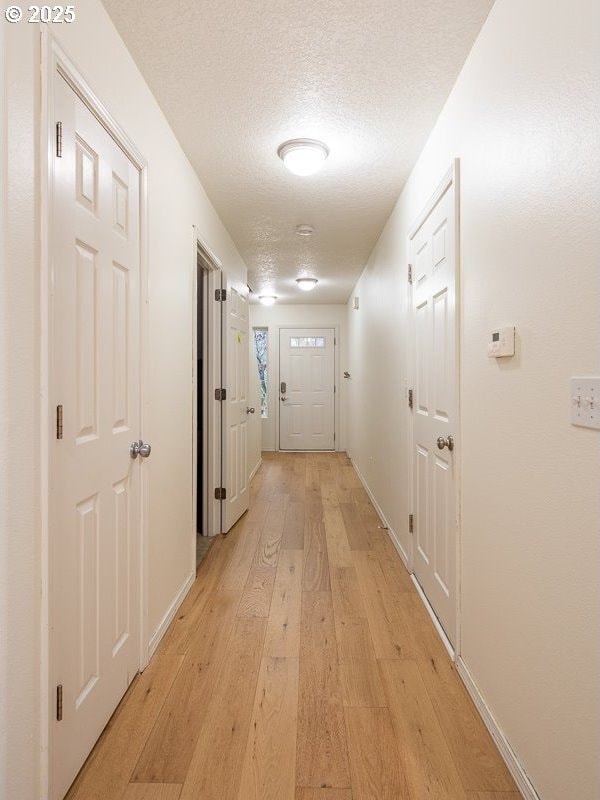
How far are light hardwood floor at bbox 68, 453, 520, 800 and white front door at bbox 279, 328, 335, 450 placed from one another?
470cm

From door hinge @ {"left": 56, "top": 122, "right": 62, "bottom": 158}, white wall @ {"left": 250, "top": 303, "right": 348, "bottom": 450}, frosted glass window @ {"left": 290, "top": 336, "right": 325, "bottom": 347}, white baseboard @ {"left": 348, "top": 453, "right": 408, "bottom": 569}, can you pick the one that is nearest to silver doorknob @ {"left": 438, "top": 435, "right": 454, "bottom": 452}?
white baseboard @ {"left": 348, "top": 453, "right": 408, "bottom": 569}

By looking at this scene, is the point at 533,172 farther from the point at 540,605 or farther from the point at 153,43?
the point at 153,43

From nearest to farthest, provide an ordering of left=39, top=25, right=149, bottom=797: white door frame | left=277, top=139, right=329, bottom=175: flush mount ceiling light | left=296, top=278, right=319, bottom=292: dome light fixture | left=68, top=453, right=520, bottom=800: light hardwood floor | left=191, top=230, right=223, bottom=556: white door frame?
left=39, top=25, right=149, bottom=797: white door frame
left=68, top=453, right=520, bottom=800: light hardwood floor
left=277, top=139, right=329, bottom=175: flush mount ceiling light
left=191, top=230, right=223, bottom=556: white door frame
left=296, top=278, right=319, bottom=292: dome light fixture

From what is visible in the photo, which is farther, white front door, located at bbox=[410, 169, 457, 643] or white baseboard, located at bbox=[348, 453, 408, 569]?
white baseboard, located at bbox=[348, 453, 408, 569]

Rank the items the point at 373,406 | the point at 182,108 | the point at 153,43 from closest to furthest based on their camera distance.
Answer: the point at 153,43 → the point at 182,108 → the point at 373,406

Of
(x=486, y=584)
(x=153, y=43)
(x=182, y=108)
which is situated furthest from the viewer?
(x=182, y=108)

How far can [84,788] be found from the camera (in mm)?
1323

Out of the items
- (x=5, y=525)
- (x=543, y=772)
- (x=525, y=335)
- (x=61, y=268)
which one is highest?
(x=61, y=268)

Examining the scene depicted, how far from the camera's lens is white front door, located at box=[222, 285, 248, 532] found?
11.9ft

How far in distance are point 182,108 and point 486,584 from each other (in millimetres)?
2395

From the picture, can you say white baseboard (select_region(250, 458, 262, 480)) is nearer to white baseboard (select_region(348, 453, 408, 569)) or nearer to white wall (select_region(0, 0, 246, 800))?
white baseboard (select_region(348, 453, 408, 569))

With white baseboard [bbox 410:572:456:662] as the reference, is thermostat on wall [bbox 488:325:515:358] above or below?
above

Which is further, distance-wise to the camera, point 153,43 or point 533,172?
point 153,43

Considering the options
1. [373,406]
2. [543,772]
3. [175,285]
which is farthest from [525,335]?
[373,406]
